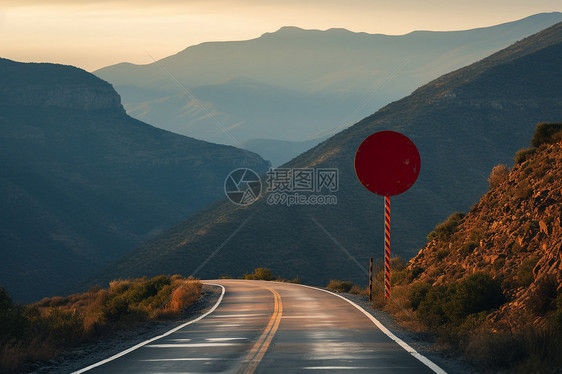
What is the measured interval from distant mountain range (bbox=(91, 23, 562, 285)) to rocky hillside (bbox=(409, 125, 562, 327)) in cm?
4548

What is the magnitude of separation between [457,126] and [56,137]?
95880 millimetres

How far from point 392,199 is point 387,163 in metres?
64.4

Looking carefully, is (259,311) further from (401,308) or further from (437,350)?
(437,350)

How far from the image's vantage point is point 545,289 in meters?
13.5

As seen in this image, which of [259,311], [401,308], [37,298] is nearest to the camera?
[401,308]

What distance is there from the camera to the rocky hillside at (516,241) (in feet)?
46.0

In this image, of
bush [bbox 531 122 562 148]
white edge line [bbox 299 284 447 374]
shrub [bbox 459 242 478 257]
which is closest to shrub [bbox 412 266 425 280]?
shrub [bbox 459 242 478 257]

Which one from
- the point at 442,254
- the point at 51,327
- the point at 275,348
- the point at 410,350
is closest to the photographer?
the point at 410,350

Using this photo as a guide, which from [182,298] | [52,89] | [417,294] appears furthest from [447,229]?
[52,89]

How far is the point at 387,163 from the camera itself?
806 inches

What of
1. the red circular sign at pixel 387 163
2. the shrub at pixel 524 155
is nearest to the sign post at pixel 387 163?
the red circular sign at pixel 387 163

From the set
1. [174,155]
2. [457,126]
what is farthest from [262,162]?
[457,126]

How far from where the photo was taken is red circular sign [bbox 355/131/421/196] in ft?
65.7

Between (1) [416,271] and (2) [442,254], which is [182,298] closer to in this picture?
(1) [416,271]
